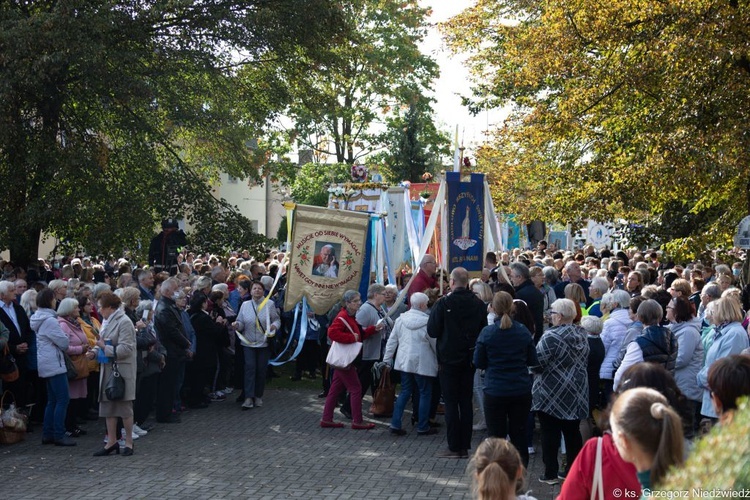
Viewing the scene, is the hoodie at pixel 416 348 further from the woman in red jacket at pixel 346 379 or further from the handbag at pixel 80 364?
the handbag at pixel 80 364

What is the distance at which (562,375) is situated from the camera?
28.6ft

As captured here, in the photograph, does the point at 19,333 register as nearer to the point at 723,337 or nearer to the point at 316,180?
the point at 723,337

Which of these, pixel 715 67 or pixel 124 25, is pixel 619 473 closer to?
pixel 715 67

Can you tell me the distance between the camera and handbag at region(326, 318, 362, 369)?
39.5 feet

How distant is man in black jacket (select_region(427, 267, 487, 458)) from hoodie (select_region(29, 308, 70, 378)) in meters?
4.38

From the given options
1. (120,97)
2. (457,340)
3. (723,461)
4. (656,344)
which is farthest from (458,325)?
(120,97)

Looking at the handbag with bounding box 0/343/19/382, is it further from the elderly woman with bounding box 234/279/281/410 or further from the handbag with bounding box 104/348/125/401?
the elderly woman with bounding box 234/279/281/410

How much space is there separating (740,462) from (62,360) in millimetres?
10375

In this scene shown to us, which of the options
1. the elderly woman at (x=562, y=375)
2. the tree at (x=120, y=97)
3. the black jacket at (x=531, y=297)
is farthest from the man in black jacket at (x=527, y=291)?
the tree at (x=120, y=97)

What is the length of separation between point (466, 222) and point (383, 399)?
115 inches

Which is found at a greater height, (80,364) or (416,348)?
(416,348)

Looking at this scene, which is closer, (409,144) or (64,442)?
(64,442)

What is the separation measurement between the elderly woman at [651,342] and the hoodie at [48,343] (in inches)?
252

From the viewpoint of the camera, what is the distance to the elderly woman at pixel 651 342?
28.2ft
